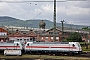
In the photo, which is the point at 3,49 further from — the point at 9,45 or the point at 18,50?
the point at 18,50

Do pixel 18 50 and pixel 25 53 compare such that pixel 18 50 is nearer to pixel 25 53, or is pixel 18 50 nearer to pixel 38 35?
pixel 25 53

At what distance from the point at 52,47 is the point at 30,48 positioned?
13.9ft

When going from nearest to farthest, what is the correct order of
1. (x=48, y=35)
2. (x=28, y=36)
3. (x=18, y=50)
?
(x=18, y=50) → (x=28, y=36) → (x=48, y=35)

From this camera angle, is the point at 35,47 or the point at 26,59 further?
the point at 35,47

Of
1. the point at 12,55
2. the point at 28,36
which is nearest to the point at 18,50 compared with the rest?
the point at 12,55

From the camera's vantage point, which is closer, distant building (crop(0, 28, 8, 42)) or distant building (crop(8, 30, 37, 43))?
distant building (crop(0, 28, 8, 42))

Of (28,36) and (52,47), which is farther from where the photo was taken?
(28,36)

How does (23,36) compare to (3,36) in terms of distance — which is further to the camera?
(23,36)

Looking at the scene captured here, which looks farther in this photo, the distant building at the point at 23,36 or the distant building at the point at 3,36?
the distant building at the point at 23,36

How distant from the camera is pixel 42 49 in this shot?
42.3m

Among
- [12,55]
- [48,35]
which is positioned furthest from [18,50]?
[48,35]

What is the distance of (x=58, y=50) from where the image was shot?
4175cm

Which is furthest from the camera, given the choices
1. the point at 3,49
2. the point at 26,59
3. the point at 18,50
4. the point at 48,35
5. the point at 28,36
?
the point at 48,35

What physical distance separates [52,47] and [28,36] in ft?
181
